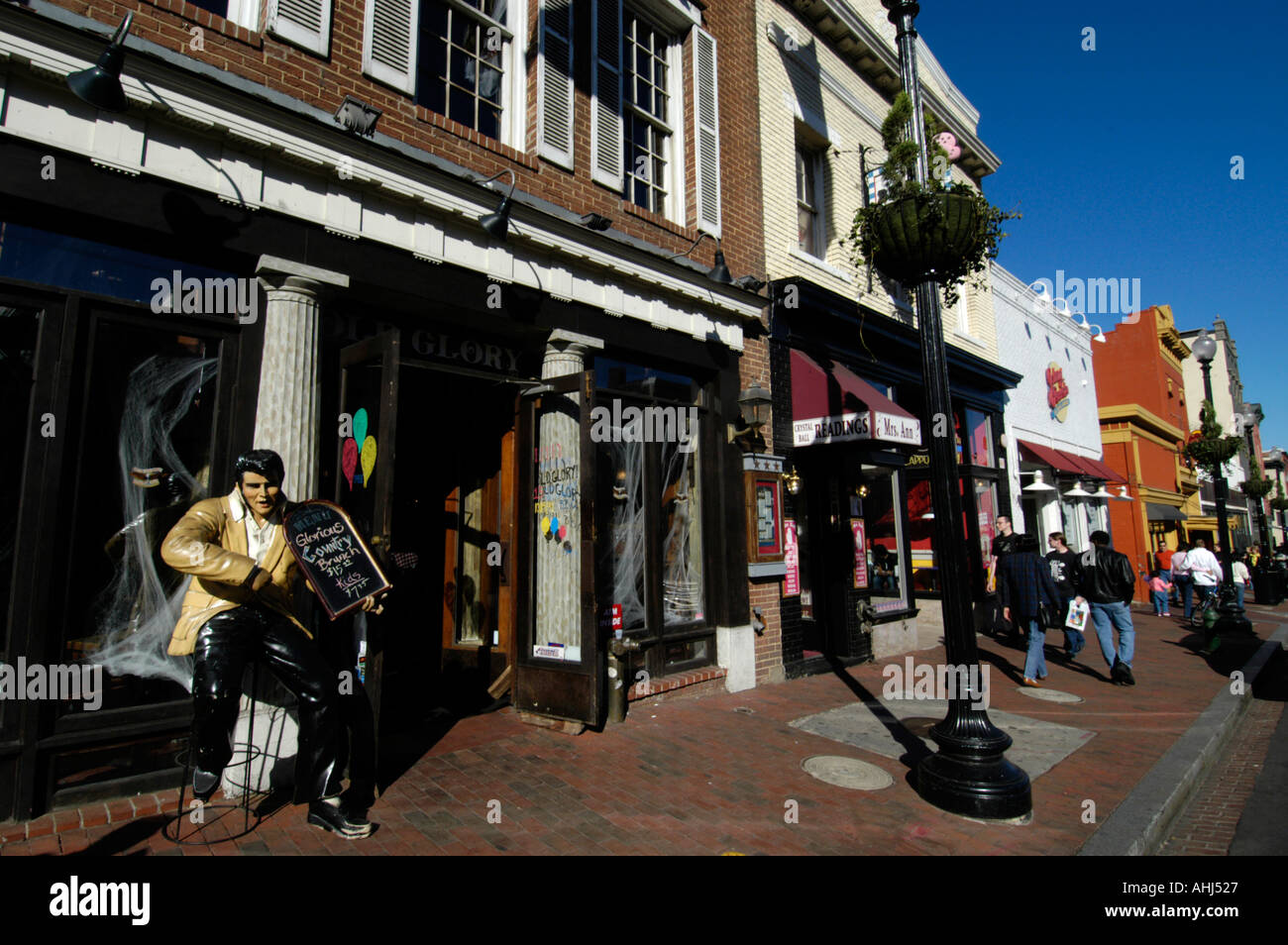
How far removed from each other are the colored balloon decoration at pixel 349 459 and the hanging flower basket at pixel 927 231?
13.8ft

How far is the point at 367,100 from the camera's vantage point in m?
5.33

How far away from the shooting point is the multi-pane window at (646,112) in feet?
26.0

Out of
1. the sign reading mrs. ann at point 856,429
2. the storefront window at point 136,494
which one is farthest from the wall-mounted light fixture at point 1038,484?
the storefront window at point 136,494

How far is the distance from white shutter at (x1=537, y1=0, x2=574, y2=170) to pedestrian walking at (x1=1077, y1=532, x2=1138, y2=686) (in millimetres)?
7661

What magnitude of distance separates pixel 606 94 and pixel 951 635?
6587 millimetres

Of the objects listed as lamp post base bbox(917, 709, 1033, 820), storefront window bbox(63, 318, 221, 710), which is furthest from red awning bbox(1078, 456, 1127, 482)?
storefront window bbox(63, 318, 221, 710)

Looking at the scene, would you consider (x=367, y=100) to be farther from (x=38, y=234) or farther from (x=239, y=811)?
(x=239, y=811)

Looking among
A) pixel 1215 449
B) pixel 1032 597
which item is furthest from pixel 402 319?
pixel 1215 449

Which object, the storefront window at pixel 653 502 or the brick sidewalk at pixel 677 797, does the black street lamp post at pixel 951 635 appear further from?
A: the storefront window at pixel 653 502

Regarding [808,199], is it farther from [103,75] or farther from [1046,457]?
[1046,457]

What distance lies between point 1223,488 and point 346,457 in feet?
51.5

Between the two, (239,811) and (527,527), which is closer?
(239,811)

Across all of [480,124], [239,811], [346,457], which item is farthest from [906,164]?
[239,811]

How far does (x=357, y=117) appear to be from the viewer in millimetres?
4938
